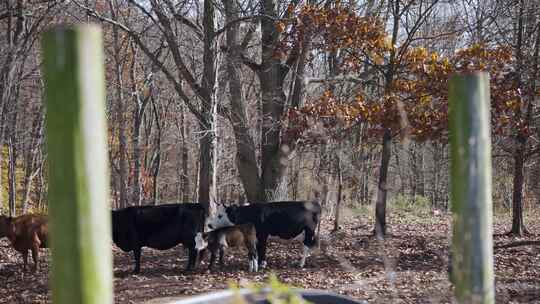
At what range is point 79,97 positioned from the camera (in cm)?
162

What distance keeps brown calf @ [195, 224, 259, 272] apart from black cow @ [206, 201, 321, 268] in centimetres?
31

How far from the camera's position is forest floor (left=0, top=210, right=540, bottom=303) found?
8.77m

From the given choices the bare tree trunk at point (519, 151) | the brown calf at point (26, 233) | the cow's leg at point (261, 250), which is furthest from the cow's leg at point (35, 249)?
the bare tree trunk at point (519, 151)

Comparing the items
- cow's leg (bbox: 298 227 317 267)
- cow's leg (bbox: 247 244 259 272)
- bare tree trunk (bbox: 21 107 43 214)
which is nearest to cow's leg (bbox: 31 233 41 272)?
cow's leg (bbox: 247 244 259 272)

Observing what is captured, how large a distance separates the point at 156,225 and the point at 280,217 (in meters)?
2.41

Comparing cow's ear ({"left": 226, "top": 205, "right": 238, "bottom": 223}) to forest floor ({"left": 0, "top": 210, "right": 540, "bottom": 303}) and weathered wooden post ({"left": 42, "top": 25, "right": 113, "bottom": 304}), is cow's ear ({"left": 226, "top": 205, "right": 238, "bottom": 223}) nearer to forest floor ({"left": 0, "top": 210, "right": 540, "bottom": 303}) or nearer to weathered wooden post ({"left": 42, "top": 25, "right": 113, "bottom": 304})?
forest floor ({"left": 0, "top": 210, "right": 540, "bottom": 303})

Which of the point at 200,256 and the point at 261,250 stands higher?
the point at 261,250

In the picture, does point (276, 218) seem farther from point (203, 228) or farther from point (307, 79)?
point (307, 79)

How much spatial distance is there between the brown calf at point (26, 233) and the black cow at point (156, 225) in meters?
1.51

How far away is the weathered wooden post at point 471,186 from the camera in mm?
2197

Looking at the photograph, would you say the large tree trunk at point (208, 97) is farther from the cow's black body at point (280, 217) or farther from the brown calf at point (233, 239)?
the brown calf at point (233, 239)

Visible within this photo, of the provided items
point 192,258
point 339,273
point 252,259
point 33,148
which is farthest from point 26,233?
point 33,148

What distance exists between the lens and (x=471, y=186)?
7.25 ft

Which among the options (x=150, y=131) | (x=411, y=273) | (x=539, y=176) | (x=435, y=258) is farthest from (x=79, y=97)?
(x=150, y=131)
